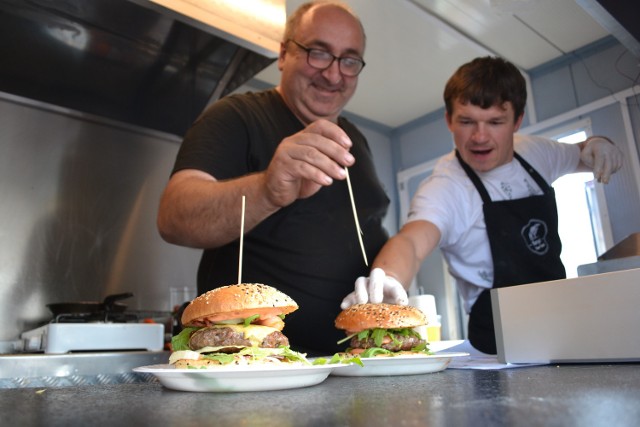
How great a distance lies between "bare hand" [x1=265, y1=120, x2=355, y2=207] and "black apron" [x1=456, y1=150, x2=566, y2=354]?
842 mm

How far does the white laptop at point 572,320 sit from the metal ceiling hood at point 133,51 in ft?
5.02

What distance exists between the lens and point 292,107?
1976mm

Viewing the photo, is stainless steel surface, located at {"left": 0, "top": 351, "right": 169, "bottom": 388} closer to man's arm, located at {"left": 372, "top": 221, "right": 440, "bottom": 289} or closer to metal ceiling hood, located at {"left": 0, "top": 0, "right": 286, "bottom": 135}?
man's arm, located at {"left": 372, "top": 221, "right": 440, "bottom": 289}

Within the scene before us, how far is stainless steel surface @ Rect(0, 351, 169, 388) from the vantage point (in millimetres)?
1821

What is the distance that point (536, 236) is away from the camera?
190cm

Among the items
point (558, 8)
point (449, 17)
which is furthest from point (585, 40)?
point (449, 17)

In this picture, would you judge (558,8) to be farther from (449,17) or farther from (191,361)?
(191,361)

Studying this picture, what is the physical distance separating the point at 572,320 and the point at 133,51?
2.05 metres

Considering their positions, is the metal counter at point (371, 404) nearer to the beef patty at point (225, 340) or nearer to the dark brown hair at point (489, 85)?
the beef patty at point (225, 340)

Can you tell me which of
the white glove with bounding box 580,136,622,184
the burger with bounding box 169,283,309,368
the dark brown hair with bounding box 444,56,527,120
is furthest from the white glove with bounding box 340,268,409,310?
the white glove with bounding box 580,136,622,184

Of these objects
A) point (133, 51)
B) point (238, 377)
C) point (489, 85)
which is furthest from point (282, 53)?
point (238, 377)

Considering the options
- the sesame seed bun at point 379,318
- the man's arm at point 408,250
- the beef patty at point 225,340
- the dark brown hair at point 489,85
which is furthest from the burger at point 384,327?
the dark brown hair at point 489,85

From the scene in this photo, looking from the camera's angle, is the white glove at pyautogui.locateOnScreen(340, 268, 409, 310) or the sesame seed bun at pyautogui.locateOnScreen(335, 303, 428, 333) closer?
the sesame seed bun at pyautogui.locateOnScreen(335, 303, 428, 333)

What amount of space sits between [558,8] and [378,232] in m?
2.32
